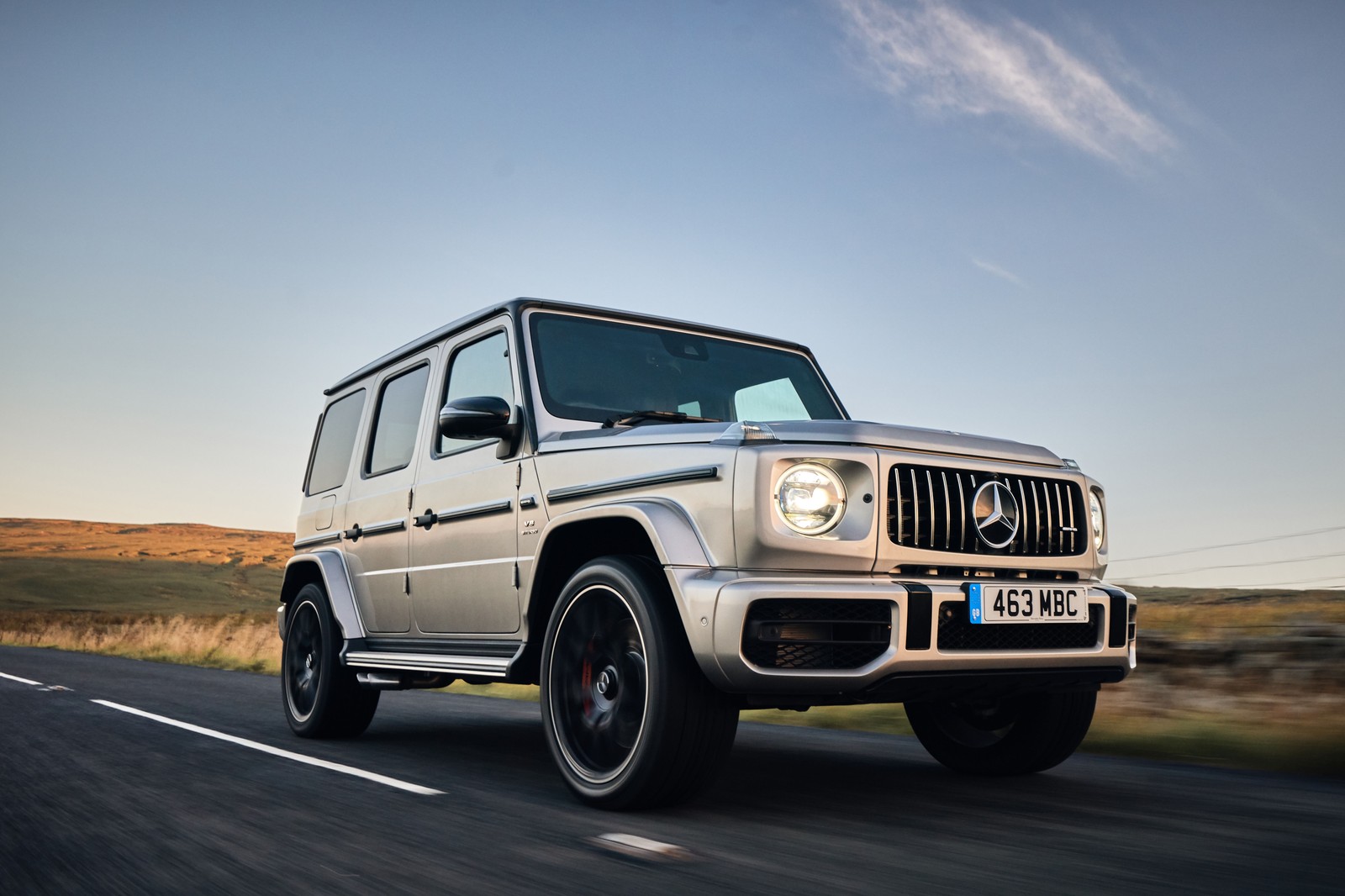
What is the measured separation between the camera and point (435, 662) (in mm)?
5160

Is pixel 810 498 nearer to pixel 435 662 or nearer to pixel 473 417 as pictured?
pixel 473 417

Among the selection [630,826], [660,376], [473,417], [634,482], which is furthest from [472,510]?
[630,826]

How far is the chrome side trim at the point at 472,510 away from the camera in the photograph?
4923 mm

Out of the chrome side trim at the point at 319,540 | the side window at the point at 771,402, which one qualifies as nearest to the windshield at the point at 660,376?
the side window at the point at 771,402

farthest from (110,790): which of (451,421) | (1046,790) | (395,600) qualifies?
(1046,790)

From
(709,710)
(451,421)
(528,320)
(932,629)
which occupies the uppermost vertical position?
(528,320)

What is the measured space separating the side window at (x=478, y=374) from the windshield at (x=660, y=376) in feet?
0.67

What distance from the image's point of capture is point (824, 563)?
368 centimetres

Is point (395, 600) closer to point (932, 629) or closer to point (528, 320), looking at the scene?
point (528, 320)

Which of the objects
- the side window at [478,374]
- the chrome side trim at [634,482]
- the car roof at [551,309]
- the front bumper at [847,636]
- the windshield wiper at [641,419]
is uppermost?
the car roof at [551,309]

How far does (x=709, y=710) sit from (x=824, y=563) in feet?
2.05

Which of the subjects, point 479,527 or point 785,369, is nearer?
point 479,527

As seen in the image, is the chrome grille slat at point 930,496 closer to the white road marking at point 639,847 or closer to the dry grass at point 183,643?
the white road marking at point 639,847

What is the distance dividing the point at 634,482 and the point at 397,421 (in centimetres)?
266
